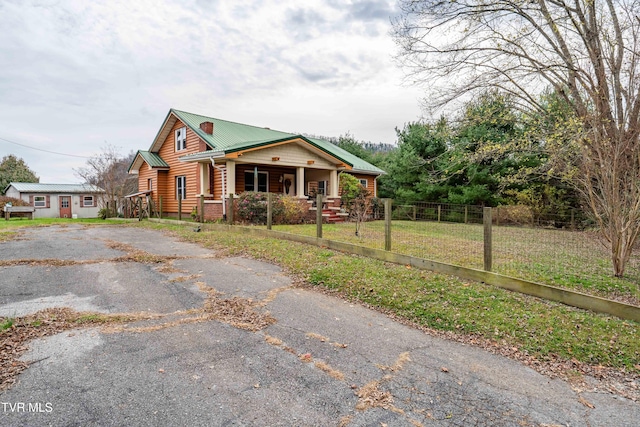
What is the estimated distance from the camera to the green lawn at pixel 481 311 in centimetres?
352

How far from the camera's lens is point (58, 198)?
33.8 meters

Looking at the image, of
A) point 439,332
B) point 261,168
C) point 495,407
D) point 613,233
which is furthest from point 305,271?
point 261,168

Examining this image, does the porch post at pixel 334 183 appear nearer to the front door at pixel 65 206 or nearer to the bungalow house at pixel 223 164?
the bungalow house at pixel 223 164

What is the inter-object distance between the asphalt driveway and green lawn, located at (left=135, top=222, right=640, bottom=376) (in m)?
0.44

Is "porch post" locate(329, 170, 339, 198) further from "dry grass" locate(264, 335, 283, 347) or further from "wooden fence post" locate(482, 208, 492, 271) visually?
"dry grass" locate(264, 335, 283, 347)

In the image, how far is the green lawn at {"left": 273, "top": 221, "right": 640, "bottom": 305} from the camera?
5466 mm

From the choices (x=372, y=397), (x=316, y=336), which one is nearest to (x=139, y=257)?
(x=316, y=336)

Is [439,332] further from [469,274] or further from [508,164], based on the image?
[508,164]

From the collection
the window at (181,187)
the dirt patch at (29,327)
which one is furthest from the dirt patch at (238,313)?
the window at (181,187)

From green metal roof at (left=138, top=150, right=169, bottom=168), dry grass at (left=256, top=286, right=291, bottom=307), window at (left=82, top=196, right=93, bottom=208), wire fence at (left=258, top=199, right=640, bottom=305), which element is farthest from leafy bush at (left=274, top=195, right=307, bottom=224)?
window at (left=82, top=196, right=93, bottom=208)

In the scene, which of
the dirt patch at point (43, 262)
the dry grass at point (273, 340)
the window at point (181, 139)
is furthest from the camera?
the window at point (181, 139)

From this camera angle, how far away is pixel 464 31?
8.97 m

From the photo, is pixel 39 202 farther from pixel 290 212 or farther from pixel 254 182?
pixel 290 212

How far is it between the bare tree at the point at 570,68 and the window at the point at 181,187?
43.5 feet
